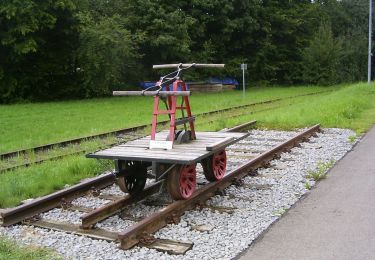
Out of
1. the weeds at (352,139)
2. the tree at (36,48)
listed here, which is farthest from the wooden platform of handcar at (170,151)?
the tree at (36,48)

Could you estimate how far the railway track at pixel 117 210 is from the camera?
18.0 feet

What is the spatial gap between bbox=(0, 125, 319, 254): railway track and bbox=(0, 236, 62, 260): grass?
25.0 inches

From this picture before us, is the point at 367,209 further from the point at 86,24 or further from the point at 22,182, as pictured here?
the point at 86,24

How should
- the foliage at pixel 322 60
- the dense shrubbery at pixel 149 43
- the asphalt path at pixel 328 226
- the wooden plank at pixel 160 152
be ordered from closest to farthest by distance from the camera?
1. the asphalt path at pixel 328 226
2. the wooden plank at pixel 160 152
3. the dense shrubbery at pixel 149 43
4. the foliage at pixel 322 60

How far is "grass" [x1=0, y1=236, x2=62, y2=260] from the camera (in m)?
4.90

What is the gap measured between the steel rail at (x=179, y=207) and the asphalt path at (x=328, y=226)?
114 cm

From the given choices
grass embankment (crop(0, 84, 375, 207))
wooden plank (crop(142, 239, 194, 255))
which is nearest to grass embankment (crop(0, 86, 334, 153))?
grass embankment (crop(0, 84, 375, 207))

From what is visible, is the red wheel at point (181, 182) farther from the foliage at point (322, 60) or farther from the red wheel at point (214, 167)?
the foliage at point (322, 60)

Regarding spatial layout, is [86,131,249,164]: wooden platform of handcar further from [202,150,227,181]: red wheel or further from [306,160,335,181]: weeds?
[306,160,335,181]: weeds

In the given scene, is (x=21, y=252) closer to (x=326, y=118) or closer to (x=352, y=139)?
(x=352, y=139)

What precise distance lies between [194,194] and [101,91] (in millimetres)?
24237

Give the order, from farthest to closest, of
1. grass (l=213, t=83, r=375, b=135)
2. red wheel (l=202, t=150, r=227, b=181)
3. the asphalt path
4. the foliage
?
the foliage
grass (l=213, t=83, r=375, b=135)
red wheel (l=202, t=150, r=227, b=181)
the asphalt path

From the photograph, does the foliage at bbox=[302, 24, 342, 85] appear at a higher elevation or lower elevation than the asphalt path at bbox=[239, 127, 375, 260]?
higher

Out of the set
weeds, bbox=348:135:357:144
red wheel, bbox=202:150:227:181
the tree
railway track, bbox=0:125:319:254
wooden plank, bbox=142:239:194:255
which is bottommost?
weeds, bbox=348:135:357:144
